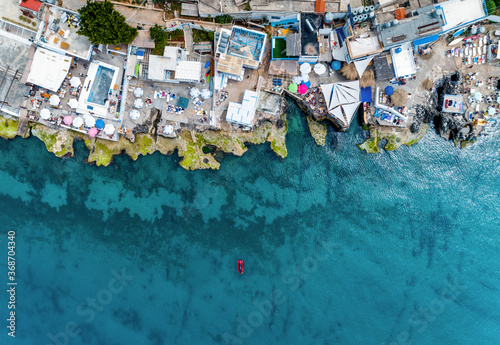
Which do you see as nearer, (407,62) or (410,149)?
(407,62)

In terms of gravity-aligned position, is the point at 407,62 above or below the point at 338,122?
above

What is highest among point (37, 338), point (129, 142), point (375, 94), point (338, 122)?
point (375, 94)

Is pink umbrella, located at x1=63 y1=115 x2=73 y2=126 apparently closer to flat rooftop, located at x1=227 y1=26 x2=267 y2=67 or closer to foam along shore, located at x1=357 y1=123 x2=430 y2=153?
flat rooftop, located at x1=227 y1=26 x2=267 y2=67

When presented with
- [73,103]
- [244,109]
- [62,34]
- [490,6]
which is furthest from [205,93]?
[490,6]

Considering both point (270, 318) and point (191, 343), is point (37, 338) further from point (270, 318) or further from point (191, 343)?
point (270, 318)

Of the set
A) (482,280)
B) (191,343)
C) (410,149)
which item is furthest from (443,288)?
(191,343)

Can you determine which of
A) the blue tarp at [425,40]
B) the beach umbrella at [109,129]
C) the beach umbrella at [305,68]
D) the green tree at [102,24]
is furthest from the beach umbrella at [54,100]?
the blue tarp at [425,40]

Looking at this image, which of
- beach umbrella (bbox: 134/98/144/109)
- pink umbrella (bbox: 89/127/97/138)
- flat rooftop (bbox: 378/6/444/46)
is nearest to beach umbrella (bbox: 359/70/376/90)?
flat rooftop (bbox: 378/6/444/46)
